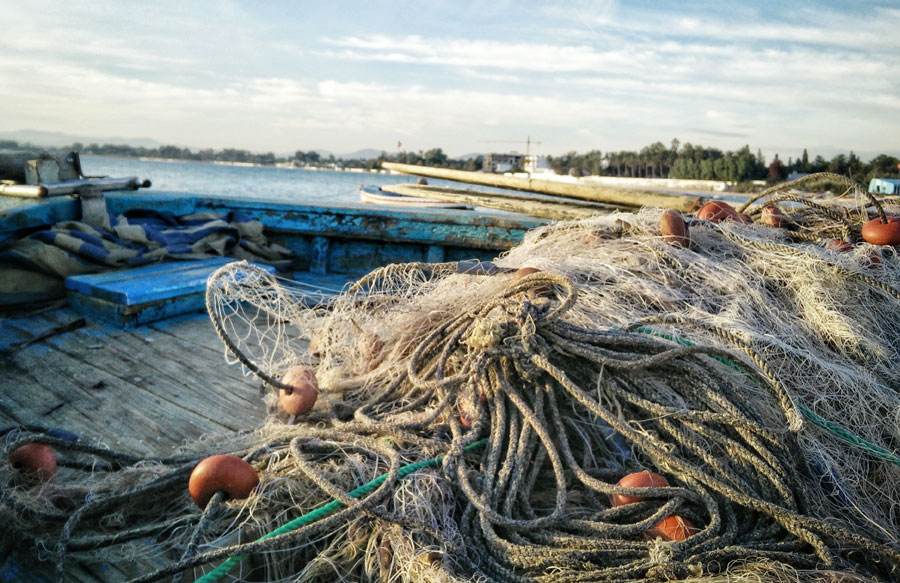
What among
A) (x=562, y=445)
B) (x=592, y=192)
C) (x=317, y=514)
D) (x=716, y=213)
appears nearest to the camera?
(x=317, y=514)

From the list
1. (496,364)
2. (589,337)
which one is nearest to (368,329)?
(496,364)

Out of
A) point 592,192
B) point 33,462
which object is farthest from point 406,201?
point 33,462

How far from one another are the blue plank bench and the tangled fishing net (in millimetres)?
1396

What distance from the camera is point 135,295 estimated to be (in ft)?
11.0

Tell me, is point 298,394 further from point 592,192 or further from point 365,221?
point 592,192

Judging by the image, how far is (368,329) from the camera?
7.92 feet

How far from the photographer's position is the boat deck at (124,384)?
2340 mm

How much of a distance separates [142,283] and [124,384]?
1065 millimetres

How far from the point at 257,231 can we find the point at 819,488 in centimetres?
424

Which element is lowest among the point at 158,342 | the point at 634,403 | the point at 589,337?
the point at 158,342

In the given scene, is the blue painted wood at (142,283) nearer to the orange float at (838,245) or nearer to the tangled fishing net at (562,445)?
the tangled fishing net at (562,445)

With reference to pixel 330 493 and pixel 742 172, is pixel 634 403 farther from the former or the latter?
pixel 742 172

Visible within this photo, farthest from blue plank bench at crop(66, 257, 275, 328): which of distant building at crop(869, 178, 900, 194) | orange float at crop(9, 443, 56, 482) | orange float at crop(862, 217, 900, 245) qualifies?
distant building at crop(869, 178, 900, 194)

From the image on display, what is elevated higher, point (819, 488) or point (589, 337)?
point (589, 337)
